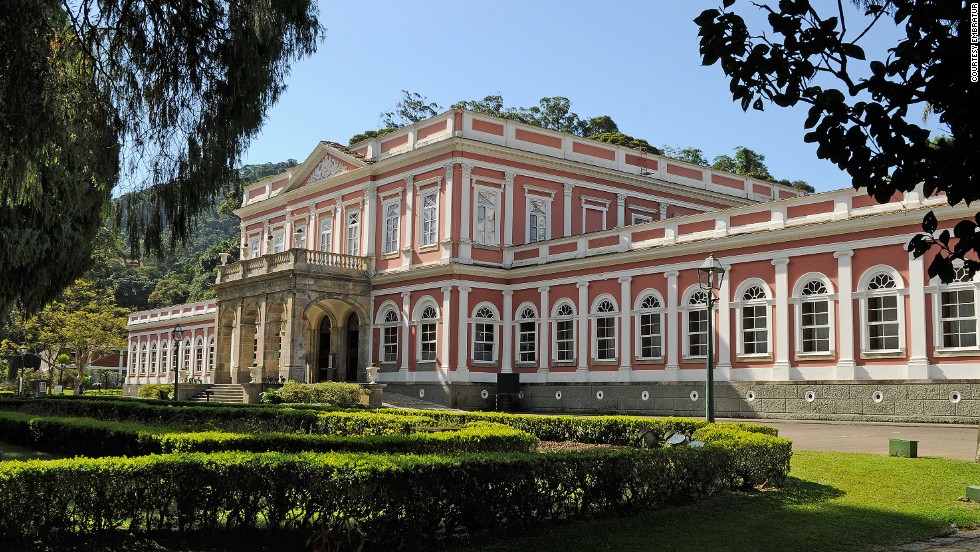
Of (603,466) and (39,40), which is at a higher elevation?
(39,40)

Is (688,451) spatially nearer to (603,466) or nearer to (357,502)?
(603,466)

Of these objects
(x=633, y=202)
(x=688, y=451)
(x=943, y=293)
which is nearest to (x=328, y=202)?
(x=633, y=202)

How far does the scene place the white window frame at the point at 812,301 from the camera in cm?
2250

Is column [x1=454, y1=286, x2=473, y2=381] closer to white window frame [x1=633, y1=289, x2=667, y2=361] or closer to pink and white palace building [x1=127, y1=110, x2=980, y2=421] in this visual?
pink and white palace building [x1=127, y1=110, x2=980, y2=421]

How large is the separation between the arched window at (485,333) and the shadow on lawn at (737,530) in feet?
71.6

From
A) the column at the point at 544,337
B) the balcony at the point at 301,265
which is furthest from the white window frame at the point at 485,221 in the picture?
the balcony at the point at 301,265

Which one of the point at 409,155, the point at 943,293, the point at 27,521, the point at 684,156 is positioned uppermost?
the point at 684,156

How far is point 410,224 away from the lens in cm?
3297

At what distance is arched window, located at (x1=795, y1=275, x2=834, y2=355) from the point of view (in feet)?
74.4

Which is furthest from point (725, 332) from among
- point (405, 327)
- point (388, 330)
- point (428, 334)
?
point (388, 330)

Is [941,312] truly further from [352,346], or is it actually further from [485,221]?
[352,346]

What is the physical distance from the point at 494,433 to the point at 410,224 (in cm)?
2065

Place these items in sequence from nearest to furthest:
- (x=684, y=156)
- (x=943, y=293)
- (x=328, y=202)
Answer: (x=943, y=293) → (x=328, y=202) → (x=684, y=156)

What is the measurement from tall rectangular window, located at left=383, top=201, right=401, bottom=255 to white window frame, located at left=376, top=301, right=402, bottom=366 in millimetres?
2203
